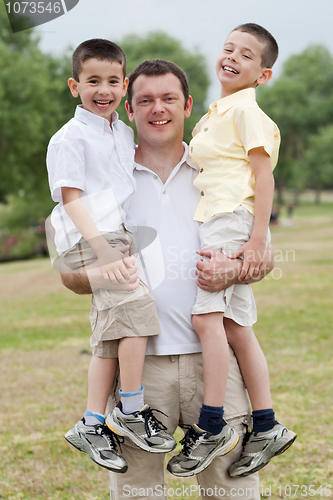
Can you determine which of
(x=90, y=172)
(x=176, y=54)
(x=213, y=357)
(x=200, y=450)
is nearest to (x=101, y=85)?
(x=90, y=172)

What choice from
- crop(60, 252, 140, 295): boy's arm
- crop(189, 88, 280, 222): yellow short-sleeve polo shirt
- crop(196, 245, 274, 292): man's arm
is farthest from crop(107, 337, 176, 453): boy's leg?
crop(189, 88, 280, 222): yellow short-sleeve polo shirt

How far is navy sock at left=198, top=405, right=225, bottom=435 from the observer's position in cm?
238

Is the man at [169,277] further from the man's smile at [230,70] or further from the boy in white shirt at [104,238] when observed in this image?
the man's smile at [230,70]

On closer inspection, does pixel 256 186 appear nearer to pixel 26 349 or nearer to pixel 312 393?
pixel 312 393

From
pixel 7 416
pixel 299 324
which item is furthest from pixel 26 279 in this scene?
pixel 7 416

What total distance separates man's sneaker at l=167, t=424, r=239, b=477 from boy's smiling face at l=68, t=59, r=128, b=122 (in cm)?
145

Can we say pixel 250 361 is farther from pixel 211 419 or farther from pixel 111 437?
pixel 111 437

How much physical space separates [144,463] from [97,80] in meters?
1.74

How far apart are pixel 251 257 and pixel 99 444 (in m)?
1.03

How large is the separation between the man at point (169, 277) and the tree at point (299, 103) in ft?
143

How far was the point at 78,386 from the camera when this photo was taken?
6922 mm

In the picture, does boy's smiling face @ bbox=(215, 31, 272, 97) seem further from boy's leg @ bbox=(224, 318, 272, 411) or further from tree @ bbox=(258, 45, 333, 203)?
tree @ bbox=(258, 45, 333, 203)

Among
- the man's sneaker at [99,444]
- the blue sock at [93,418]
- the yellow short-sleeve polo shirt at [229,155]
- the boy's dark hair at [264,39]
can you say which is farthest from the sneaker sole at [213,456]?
the boy's dark hair at [264,39]

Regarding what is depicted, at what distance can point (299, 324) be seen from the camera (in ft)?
32.4
